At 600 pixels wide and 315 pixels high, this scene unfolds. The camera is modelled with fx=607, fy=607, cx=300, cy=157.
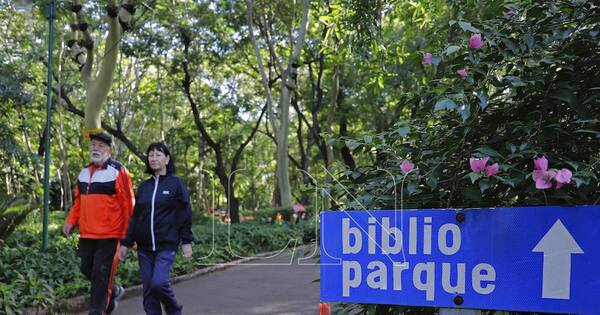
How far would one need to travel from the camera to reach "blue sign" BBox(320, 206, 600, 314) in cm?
187

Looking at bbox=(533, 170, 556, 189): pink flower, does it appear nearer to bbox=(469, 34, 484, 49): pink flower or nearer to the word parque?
the word parque

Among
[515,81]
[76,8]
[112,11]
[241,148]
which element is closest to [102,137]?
[515,81]

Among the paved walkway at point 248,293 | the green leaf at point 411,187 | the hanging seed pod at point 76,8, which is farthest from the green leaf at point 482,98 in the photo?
the hanging seed pod at point 76,8

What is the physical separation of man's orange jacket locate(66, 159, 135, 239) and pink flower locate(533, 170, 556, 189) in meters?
4.40

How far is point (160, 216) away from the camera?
5156mm

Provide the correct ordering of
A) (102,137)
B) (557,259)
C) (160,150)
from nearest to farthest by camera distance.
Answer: (557,259), (160,150), (102,137)

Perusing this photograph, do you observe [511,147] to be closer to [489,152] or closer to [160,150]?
[489,152]

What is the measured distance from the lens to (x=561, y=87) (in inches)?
89.8

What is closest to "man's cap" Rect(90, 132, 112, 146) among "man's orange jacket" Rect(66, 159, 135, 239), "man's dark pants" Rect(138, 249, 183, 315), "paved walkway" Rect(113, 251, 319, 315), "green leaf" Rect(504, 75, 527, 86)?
"man's orange jacket" Rect(66, 159, 135, 239)

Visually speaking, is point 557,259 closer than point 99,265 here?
Yes

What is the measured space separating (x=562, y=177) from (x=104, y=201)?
450cm

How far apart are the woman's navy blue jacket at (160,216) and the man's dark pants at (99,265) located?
0.37m

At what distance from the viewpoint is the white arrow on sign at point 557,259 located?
1872 millimetres

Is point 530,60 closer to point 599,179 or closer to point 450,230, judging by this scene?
point 599,179
